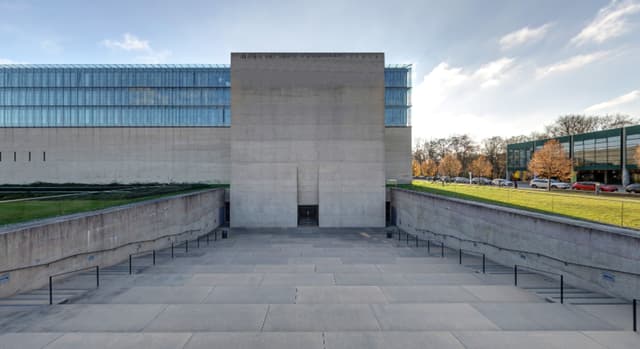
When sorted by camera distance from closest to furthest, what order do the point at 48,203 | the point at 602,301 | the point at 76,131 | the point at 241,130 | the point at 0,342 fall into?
the point at 0,342 < the point at 602,301 < the point at 48,203 < the point at 241,130 < the point at 76,131

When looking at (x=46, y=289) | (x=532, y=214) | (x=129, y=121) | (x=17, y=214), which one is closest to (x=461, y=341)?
(x=532, y=214)

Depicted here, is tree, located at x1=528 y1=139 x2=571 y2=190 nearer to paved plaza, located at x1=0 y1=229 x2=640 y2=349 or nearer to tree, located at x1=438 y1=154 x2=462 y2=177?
tree, located at x1=438 y1=154 x2=462 y2=177

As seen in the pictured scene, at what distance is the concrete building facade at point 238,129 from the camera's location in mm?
26453

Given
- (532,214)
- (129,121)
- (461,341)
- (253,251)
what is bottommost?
(253,251)

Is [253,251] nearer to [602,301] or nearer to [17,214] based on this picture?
[17,214]

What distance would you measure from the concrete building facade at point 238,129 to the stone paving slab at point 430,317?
19361 millimetres

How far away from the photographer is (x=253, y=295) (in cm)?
A: 838

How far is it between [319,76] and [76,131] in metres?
41.7

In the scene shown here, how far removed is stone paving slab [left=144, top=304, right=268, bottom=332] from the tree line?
6511 centimetres

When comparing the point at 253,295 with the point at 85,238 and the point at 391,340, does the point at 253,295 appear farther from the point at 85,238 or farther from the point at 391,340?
the point at 85,238

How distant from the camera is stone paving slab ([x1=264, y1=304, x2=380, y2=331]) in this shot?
20.9 ft

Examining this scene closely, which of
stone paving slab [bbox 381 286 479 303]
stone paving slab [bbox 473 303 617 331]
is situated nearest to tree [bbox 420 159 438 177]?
stone paving slab [bbox 381 286 479 303]

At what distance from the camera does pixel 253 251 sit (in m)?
16.1

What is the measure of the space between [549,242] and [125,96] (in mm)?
59099
